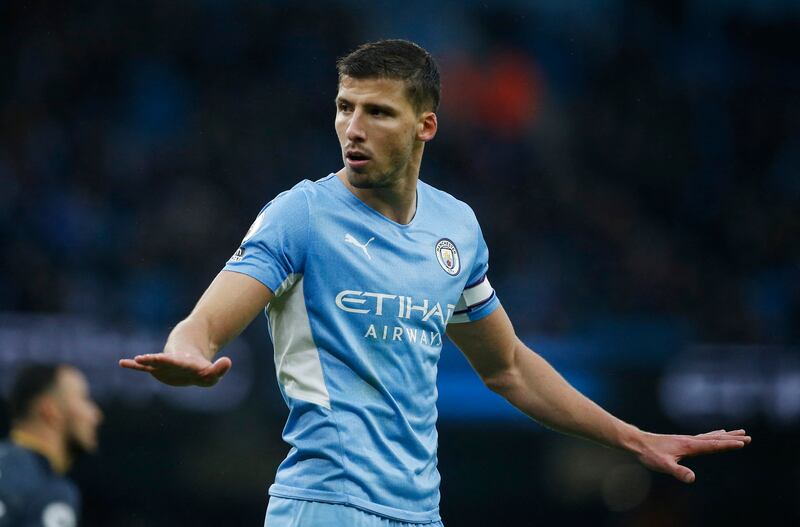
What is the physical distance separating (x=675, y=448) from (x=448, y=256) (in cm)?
107

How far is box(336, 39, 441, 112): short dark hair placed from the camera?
12.7 feet

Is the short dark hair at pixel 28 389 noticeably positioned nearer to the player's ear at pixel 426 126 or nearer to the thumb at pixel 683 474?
the player's ear at pixel 426 126

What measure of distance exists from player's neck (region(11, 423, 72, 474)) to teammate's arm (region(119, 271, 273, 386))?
11.7ft

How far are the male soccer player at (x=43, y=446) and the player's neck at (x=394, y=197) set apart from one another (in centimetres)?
321

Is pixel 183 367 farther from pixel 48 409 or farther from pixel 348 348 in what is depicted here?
pixel 48 409

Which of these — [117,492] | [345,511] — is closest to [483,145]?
[117,492]

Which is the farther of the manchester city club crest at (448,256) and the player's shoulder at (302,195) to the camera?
the manchester city club crest at (448,256)

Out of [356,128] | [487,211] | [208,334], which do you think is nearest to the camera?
[208,334]

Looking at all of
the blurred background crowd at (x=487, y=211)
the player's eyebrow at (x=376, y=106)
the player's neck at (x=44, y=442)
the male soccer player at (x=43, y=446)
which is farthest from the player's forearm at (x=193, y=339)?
the blurred background crowd at (x=487, y=211)

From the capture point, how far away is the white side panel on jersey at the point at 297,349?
368cm

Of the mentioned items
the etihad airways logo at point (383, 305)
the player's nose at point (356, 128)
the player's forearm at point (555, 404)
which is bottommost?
the player's forearm at point (555, 404)

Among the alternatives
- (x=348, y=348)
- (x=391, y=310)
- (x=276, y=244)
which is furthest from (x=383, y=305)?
(x=276, y=244)

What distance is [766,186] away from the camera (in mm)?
14250

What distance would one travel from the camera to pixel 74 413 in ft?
22.4
